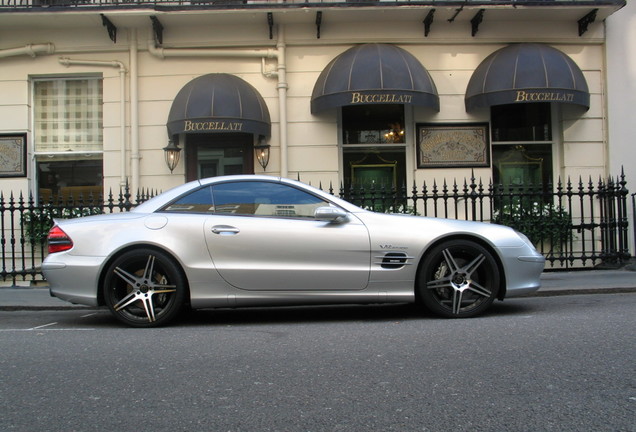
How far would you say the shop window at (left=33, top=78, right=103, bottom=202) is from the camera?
1193 centimetres

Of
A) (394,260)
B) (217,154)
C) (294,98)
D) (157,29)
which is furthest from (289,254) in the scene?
(157,29)

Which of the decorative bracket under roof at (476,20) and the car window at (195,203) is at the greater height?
the decorative bracket under roof at (476,20)

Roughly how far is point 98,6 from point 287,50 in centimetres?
365

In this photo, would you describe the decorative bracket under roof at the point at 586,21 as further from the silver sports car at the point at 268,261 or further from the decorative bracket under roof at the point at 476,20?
the silver sports car at the point at 268,261

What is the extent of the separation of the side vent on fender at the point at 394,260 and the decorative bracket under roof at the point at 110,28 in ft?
27.0

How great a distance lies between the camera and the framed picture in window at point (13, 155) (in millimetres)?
11578

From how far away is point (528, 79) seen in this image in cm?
1069

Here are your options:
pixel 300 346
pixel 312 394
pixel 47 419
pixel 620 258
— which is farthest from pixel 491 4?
pixel 47 419

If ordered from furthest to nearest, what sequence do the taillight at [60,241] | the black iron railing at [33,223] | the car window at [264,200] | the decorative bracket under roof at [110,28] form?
the decorative bracket under roof at [110,28], the black iron railing at [33,223], the car window at [264,200], the taillight at [60,241]

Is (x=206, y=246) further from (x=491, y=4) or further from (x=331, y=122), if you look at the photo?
(x=491, y=4)

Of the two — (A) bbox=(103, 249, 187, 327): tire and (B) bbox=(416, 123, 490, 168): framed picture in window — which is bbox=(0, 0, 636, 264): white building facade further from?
(A) bbox=(103, 249, 187, 327): tire

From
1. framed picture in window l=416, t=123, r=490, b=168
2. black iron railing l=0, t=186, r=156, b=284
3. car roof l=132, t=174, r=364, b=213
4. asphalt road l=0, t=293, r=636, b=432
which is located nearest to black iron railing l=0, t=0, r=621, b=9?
framed picture in window l=416, t=123, r=490, b=168

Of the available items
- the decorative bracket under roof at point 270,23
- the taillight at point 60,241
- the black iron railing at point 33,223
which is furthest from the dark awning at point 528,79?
the taillight at point 60,241

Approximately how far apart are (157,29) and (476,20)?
20.6 ft
